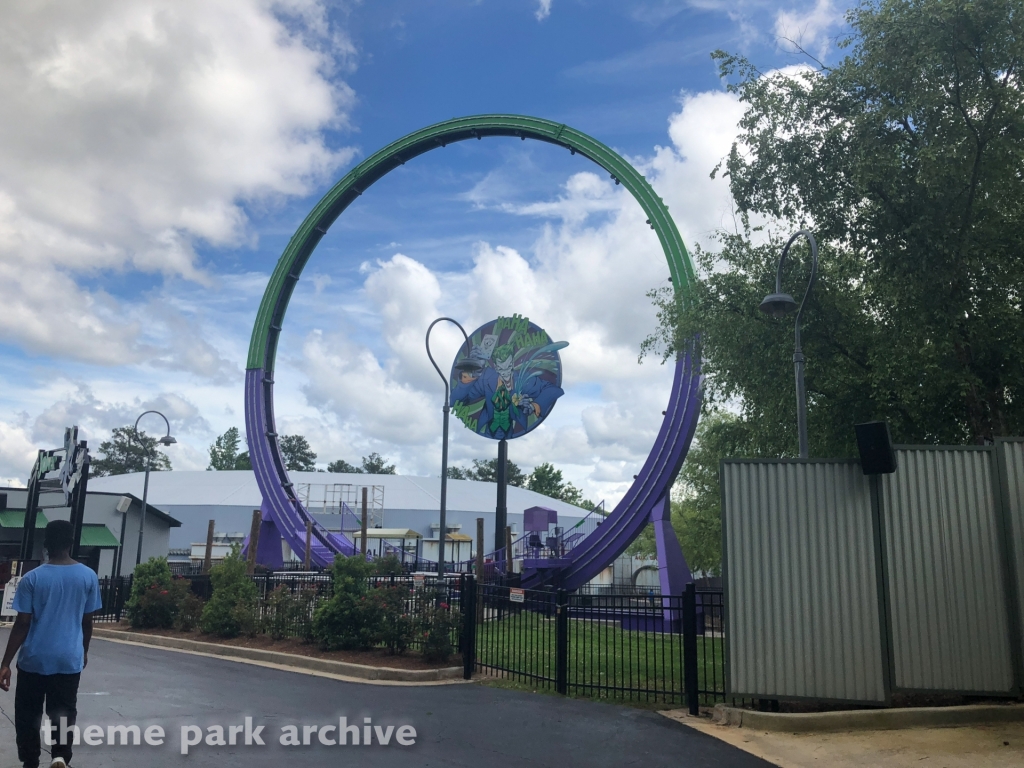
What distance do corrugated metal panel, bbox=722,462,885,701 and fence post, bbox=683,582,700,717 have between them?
20.4 inches

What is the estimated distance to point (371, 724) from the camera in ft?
29.8

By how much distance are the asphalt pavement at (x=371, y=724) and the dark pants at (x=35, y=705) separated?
5.13 ft

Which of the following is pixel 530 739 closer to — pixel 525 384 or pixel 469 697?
pixel 469 697

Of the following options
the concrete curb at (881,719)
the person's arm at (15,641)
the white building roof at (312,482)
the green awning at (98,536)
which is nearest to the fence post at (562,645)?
the concrete curb at (881,719)

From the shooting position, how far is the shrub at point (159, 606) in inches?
765

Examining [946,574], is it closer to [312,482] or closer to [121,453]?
[312,482]

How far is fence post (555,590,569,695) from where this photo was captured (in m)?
11.1

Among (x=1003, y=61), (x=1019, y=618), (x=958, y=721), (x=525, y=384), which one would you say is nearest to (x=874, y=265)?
(x=1003, y=61)

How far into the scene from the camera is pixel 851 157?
1420 centimetres

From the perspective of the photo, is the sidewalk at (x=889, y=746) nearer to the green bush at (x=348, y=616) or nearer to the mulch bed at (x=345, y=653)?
the mulch bed at (x=345, y=653)

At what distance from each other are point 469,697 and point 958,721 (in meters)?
5.65

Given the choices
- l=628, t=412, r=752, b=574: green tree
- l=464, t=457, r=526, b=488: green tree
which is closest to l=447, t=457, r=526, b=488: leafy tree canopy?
l=464, t=457, r=526, b=488: green tree

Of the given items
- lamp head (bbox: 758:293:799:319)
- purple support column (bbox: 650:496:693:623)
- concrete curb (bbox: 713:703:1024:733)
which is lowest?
concrete curb (bbox: 713:703:1024:733)

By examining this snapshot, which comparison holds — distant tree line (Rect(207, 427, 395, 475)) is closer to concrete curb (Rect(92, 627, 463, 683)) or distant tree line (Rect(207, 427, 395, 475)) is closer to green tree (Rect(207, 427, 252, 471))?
green tree (Rect(207, 427, 252, 471))
